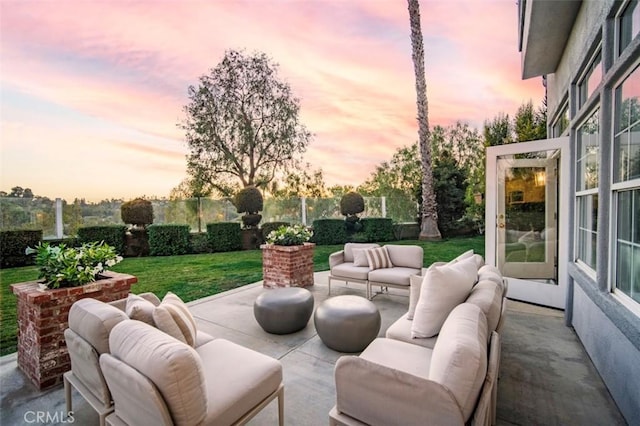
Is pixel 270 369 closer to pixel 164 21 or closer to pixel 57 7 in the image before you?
pixel 57 7

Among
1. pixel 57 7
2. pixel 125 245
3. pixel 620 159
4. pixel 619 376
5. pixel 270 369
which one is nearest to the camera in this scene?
pixel 270 369

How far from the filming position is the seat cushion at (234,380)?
1579 mm

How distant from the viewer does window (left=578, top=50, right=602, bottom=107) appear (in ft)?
10.2

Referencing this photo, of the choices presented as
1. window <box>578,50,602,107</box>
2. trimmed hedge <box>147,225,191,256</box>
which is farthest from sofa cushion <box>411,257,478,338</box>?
trimmed hedge <box>147,225,191,256</box>

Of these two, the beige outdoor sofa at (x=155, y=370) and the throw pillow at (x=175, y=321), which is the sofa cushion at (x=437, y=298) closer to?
the beige outdoor sofa at (x=155, y=370)

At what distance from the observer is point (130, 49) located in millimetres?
6199

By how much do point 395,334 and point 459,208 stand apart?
1173cm

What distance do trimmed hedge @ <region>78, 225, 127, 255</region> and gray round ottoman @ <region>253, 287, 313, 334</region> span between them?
788 cm

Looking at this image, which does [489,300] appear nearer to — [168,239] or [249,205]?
[249,205]

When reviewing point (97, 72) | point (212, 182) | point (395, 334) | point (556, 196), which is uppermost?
point (97, 72)

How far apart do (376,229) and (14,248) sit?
1088 cm

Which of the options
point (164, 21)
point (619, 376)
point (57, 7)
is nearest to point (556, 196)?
point (619, 376)

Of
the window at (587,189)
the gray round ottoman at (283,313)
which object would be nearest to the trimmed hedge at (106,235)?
the gray round ottoman at (283,313)

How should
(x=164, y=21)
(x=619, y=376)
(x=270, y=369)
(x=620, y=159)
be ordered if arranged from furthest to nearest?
(x=164, y=21) → (x=620, y=159) → (x=619, y=376) → (x=270, y=369)
